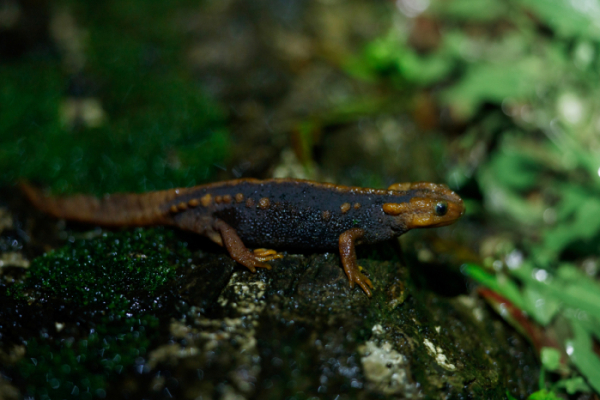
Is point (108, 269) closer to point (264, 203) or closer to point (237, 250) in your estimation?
point (237, 250)

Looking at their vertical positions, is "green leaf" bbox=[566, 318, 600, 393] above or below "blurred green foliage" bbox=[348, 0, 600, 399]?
below

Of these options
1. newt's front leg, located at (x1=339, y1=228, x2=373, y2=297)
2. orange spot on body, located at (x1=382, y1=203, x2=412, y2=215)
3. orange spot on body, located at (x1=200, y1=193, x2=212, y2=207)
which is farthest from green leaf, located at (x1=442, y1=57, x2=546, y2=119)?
orange spot on body, located at (x1=200, y1=193, x2=212, y2=207)

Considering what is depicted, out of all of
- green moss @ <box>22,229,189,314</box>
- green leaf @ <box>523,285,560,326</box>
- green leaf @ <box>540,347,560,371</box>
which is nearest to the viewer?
green moss @ <box>22,229,189,314</box>

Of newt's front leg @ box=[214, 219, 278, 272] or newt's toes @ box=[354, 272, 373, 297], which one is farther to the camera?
newt's front leg @ box=[214, 219, 278, 272]

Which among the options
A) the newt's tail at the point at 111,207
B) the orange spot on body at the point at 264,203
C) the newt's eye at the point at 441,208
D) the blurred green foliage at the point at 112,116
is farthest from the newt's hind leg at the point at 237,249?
the newt's eye at the point at 441,208

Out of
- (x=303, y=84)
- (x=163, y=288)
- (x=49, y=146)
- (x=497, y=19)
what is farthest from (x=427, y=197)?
(x=497, y=19)

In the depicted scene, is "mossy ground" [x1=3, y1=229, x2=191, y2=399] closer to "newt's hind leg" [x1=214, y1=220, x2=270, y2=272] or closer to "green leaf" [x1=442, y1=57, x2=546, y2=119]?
"newt's hind leg" [x1=214, y1=220, x2=270, y2=272]

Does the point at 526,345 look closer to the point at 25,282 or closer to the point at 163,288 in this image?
the point at 163,288

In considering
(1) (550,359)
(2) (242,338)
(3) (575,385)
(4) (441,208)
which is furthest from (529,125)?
(2) (242,338)

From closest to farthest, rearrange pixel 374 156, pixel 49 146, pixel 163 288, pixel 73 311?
pixel 73 311, pixel 163 288, pixel 49 146, pixel 374 156
